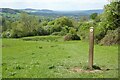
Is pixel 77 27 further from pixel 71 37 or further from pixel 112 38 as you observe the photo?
pixel 112 38

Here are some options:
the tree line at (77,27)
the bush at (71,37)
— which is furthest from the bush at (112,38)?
the bush at (71,37)

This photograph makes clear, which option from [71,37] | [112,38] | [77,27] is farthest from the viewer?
[77,27]

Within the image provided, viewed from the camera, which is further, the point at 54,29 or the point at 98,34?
the point at 54,29

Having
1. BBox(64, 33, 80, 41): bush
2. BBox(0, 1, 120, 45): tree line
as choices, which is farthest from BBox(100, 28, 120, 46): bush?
BBox(64, 33, 80, 41): bush

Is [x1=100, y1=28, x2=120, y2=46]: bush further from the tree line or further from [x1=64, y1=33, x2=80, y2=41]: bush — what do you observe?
[x1=64, y1=33, x2=80, y2=41]: bush

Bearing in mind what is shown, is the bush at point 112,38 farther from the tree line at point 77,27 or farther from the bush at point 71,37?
the bush at point 71,37

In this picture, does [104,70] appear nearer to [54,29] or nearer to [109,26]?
[109,26]

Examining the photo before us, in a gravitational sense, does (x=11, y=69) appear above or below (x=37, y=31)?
above

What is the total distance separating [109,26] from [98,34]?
1770 mm

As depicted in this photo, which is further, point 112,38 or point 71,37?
point 71,37

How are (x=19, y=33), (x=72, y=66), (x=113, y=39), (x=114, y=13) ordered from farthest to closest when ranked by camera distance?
1. (x=19, y=33)
2. (x=114, y=13)
3. (x=113, y=39)
4. (x=72, y=66)

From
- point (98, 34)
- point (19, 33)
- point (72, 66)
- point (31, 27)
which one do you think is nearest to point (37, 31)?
point (31, 27)

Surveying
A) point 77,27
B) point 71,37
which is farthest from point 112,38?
point 77,27

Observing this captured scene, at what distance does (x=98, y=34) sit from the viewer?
124ft
